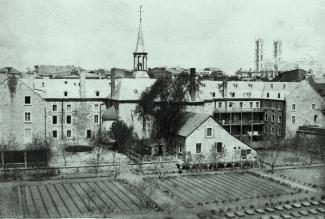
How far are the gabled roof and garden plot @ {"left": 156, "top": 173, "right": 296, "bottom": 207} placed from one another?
27.6 ft

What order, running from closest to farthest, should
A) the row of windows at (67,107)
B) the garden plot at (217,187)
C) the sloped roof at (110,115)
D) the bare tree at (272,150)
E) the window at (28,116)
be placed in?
the garden plot at (217,187), the bare tree at (272,150), the window at (28,116), the sloped roof at (110,115), the row of windows at (67,107)

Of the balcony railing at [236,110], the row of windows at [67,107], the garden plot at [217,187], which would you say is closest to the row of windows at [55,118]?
the row of windows at [67,107]

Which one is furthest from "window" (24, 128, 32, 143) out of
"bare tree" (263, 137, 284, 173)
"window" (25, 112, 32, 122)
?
"bare tree" (263, 137, 284, 173)

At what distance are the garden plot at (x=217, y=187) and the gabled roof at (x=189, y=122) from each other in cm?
842

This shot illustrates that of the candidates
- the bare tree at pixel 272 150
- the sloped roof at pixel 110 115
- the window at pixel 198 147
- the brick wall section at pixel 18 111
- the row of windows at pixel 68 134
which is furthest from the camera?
the row of windows at pixel 68 134

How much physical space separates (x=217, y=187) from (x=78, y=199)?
13712 millimetres

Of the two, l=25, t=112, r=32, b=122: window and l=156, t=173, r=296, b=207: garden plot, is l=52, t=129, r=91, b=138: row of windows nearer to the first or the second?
l=25, t=112, r=32, b=122: window

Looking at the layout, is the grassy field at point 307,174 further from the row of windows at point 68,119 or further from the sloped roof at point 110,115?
the row of windows at point 68,119

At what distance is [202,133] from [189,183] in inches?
448

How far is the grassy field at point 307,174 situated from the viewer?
149 ft

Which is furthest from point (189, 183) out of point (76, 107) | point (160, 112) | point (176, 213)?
point (76, 107)

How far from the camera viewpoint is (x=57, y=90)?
68.1 meters

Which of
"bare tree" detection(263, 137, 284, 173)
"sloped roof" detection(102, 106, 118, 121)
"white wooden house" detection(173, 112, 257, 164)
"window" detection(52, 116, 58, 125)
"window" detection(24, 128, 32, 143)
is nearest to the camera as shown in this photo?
"white wooden house" detection(173, 112, 257, 164)

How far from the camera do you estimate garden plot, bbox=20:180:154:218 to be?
32756mm
